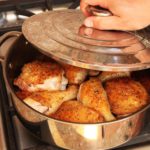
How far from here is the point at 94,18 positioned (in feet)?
2.17

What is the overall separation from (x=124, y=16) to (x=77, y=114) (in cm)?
24

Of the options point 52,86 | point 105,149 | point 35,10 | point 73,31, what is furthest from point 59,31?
point 35,10

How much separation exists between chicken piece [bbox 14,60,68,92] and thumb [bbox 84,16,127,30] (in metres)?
0.16

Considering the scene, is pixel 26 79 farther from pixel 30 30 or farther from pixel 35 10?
pixel 35 10

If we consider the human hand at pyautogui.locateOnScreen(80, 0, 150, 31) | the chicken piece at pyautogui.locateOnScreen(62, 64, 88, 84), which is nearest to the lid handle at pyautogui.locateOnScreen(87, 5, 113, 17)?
the human hand at pyautogui.locateOnScreen(80, 0, 150, 31)

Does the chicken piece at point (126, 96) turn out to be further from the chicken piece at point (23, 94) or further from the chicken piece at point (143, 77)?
the chicken piece at point (23, 94)

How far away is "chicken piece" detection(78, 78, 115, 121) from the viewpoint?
68cm

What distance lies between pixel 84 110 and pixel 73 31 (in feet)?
0.60

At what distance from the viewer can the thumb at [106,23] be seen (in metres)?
0.65

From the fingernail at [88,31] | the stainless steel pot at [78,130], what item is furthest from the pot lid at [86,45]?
the stainless steel pot at [78,130]

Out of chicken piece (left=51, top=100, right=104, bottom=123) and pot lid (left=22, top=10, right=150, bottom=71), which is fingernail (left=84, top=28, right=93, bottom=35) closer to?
pot lid (left=22, top=10, right=150, bottom=71)

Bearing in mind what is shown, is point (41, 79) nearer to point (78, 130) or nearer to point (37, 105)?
point (37, 105)

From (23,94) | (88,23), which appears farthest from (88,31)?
(23,94)

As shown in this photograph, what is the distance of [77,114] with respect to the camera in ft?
2.14
